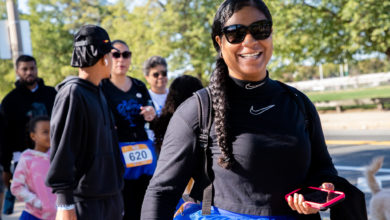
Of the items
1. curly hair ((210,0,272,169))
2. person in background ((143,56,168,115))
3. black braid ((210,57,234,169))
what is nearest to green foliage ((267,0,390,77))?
person in background ((143,56,168,115))

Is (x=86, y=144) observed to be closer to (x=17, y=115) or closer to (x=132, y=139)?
(x=132, y=139)

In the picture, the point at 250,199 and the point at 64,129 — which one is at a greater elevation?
the point at 64,129

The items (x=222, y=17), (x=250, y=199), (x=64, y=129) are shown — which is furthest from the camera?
(x=64, y=129)

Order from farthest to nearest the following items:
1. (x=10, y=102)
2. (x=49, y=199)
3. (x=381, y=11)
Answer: (x=381, y=11) → (x=10, y=102) → (x=49, y=199)

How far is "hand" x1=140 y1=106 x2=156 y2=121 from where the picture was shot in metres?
3.87

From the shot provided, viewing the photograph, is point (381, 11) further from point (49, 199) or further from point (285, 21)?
point (49, 199)

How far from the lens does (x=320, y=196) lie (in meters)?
1.58

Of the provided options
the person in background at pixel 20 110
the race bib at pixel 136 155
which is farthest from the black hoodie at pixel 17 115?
the race bib at pixel 136 155

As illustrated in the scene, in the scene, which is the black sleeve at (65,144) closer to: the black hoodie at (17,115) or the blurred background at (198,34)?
the black hoodie at (17,115)

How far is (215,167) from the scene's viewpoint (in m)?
1.64

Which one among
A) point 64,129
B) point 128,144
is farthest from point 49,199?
point 64,129

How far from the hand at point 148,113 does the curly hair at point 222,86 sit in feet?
6.86

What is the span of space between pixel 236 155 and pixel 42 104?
3.85 meters

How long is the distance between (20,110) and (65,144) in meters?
2.59
